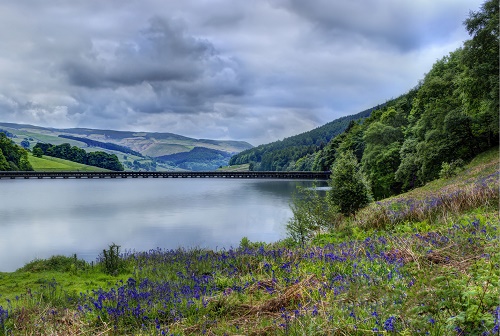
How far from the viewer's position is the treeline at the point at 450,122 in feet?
119

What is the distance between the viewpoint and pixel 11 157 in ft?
503

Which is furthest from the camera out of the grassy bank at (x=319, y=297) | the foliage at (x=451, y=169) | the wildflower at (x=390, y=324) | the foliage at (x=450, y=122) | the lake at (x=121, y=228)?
the foliage at (x=451, y=169)

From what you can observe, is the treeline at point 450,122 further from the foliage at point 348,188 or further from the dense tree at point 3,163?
the dense tree at point 3,163

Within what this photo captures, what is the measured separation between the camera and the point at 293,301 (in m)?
6.32

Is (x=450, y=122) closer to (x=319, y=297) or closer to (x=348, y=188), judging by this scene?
(x=348, y=188)

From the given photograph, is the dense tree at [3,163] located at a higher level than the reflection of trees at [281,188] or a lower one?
higher

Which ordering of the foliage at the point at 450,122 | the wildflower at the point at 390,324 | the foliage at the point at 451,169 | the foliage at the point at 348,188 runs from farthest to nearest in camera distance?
1. the foliage at the point at 451,169
2. the foliage at the point at 450,122
3. the foliage at the point at 348,188
4. the wildflower at the point at 390,324

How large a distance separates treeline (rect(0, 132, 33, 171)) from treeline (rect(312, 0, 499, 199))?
132523 mm

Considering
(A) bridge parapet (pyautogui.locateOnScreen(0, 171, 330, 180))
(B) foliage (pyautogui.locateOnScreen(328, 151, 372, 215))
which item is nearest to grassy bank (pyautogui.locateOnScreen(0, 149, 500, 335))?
(B) foliage (pyautogui.locateOnScreen(328, 151, 372, 215))

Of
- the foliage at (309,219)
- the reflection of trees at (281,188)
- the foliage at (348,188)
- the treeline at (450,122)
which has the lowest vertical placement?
the reflection of trees at (281,188)

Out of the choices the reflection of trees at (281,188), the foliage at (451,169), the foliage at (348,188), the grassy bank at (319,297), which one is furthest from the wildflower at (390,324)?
the reflection of trees at (281,188)

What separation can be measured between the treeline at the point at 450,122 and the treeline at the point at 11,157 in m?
133

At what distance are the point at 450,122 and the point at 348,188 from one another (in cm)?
2884

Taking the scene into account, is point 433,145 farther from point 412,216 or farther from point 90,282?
point 90,282
